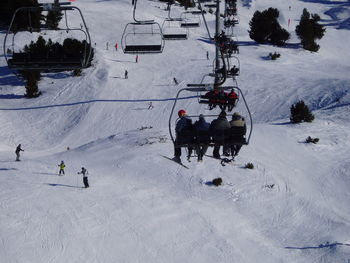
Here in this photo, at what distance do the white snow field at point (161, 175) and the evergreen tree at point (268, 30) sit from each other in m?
8.08

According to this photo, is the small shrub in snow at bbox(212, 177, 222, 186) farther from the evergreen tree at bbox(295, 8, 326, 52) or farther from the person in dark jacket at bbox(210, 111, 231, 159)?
the evergreen tree at bbox(295, 8, 326, 52)

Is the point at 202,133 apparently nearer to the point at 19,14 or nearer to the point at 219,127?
the point at 219,127

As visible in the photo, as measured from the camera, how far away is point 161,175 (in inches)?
781

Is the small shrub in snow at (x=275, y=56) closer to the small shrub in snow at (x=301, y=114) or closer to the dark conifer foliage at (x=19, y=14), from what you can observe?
the small shrub in snow at (x=301, y=114)

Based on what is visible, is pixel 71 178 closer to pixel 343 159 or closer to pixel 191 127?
pixel 191 127

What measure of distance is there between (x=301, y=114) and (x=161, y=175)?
11863mm

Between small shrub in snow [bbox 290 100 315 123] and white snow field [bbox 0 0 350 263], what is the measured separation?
0.60 meters

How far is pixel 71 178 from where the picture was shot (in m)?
19.9

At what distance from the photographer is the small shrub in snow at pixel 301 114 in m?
26.5

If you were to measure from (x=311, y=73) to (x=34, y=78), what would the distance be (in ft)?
82.1

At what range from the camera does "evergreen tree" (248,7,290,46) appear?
47188 mm

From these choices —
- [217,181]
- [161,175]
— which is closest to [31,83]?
[161,175]

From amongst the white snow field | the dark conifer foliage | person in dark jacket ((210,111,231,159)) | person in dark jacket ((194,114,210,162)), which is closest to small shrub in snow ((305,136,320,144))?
the white snow field

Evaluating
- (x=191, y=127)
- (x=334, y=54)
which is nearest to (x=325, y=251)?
(x=191, y=127)
